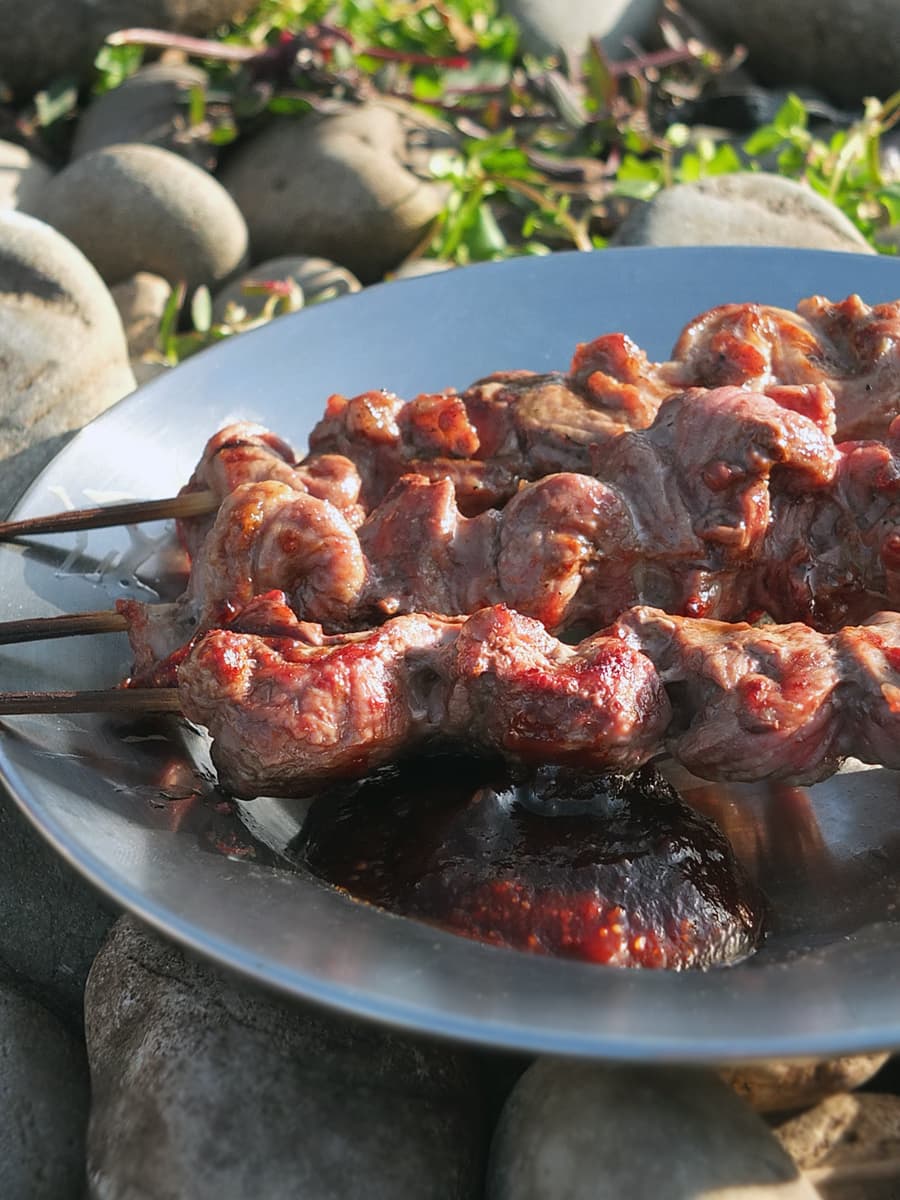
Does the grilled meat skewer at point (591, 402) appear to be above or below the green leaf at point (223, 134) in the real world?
above

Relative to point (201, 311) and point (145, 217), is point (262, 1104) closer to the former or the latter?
point (201, 311)

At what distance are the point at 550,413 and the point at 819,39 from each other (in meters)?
7.73

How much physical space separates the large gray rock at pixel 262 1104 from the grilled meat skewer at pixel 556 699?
1.98ft

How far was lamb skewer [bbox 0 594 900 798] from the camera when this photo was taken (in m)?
2.97

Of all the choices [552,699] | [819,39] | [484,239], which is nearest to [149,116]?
[484,239]

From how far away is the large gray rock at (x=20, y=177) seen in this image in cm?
811

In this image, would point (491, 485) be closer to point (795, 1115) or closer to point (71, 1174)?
point (795, 1115)

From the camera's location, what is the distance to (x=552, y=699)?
2.99 m

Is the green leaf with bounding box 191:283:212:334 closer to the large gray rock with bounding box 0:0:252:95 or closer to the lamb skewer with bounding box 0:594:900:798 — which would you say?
the large gray rock with bounding box 0:0:252:95

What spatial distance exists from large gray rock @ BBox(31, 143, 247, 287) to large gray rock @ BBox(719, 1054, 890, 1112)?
5925mm

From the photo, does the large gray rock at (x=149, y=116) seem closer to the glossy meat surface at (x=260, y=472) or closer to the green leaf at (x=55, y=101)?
the green leaf at (x=55, y=101)

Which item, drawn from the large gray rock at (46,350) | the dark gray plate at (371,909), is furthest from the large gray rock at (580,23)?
the large gray rock at (46,350)

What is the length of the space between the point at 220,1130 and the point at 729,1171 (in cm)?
116

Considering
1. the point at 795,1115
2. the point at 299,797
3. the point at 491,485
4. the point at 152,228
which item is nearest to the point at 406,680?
the point at 299,797
